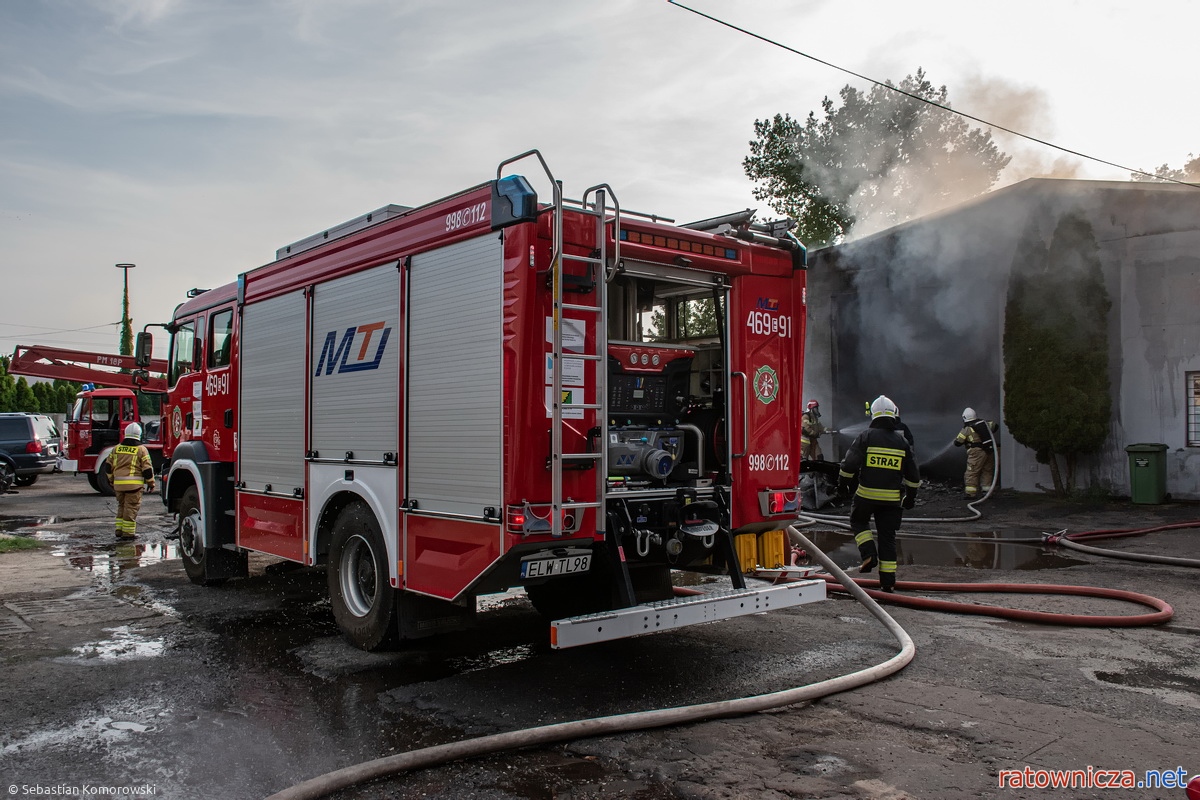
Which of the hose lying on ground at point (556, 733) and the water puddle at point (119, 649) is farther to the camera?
the water puddle at point (119, 649)

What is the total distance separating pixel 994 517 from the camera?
1329 cm

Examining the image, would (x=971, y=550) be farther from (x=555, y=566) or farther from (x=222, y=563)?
(x=222, y=563)

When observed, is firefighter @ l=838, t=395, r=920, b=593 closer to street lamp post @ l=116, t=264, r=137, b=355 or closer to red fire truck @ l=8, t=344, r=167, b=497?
red fire truck @ l=8, t=344, r=167, b=497

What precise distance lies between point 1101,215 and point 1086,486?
4.25m

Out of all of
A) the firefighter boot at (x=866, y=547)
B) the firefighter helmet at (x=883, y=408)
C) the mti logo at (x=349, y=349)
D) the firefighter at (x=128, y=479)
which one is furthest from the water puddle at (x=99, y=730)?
the firefighter at (x=128, y=479)

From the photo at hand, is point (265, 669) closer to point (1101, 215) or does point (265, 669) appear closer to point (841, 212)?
point (1101, 215)

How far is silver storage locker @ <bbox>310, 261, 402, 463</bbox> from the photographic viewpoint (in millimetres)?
5734

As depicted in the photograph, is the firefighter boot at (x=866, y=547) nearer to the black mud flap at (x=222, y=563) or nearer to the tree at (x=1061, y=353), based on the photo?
the black mud flap at (x=222, y=563)

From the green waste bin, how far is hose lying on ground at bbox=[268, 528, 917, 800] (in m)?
10.3

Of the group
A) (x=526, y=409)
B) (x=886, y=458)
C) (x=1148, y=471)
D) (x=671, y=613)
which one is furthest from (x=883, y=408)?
(x=1148, y=471)

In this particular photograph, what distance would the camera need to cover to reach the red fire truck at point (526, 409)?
4793mm

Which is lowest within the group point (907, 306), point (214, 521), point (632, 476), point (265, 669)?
point (265, 669)

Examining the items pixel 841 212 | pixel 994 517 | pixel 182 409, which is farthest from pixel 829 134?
pixel 182 409

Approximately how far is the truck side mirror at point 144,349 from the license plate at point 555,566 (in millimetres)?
6184
